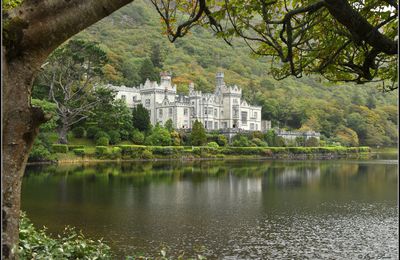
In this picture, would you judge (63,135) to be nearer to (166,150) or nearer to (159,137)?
(159,137)

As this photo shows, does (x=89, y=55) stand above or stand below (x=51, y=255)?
above

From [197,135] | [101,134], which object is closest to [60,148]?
[101,134]

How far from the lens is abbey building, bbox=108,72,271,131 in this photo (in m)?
67.4

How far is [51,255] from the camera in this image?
575 centimetres

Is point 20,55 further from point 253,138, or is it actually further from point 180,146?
point 253,138

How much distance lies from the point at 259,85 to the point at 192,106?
121 feet

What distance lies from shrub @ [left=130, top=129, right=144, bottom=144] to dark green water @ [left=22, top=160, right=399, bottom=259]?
22.7 metres

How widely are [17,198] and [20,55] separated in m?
1.17

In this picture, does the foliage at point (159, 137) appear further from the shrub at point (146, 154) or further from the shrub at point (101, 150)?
the shrub at point (101, 150)

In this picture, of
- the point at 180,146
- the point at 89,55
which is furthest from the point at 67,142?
the point at 180,146

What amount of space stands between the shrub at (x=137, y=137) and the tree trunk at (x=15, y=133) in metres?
49.0

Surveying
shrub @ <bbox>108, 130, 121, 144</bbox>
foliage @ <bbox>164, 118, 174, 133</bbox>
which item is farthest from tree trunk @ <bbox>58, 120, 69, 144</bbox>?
foliage @ <bbox>164, 118, 174, 133</bbox>

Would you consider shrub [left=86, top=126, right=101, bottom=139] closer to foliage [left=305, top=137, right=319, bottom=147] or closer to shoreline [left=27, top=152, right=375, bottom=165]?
shoreline [left=27, top=152, right=375, bottom=165]

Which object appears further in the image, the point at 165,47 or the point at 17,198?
the point at 165,47
